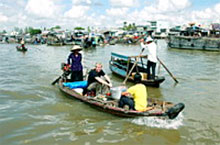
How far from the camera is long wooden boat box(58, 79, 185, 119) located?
5.15 metres

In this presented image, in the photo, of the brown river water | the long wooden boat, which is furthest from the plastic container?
the brown river water

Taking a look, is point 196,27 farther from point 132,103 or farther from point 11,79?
point 132,103

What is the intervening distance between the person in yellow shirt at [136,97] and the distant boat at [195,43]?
27700 millimetres

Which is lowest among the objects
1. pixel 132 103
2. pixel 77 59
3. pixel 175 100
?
pixel 175 100

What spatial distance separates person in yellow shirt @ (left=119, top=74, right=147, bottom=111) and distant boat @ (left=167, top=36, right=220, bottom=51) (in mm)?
27700

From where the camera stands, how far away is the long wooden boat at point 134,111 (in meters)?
5.15

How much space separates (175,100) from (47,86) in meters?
5.53

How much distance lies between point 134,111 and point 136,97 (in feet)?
1.12

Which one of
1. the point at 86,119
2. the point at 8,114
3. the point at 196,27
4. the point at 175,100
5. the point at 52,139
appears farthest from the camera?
the point at 196,27

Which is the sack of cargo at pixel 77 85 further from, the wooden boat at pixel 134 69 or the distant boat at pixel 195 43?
the distant boat at pixel 195 43

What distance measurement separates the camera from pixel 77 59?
26.8 feet

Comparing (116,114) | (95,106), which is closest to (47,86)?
(95,106)

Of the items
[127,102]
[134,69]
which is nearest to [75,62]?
[127,102]

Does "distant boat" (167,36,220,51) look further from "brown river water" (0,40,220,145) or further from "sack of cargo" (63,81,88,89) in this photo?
"sack of cargo" (63,81,88,89)
